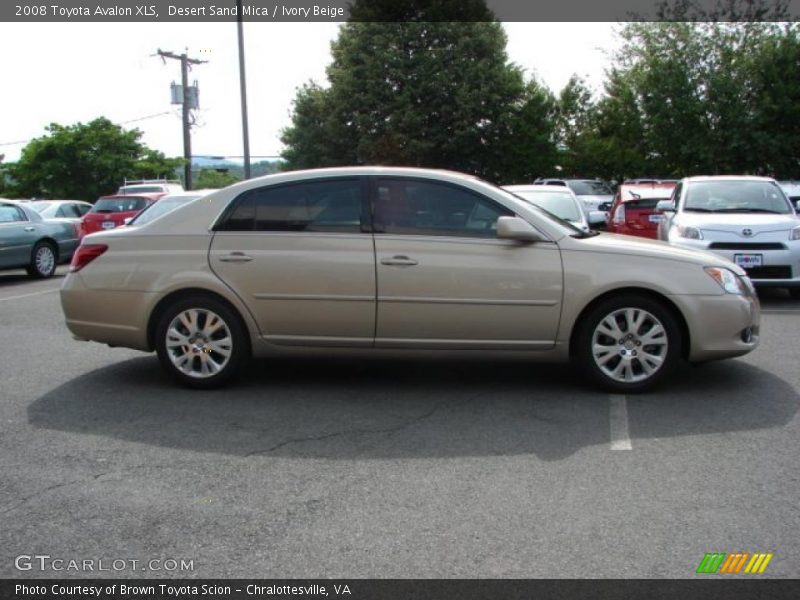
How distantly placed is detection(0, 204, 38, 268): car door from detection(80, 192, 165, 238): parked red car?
211cm

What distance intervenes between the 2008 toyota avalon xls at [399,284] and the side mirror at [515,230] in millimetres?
10

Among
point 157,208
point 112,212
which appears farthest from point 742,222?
point 112,212

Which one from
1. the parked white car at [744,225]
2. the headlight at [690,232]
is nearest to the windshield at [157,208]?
the headlight at [690,232]

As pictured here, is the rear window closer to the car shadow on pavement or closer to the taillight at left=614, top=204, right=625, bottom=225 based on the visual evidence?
the taillight at left=614, top=204, right=625, bottom=225

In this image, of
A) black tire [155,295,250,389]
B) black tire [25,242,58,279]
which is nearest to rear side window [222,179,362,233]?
black tire [155,295,250,389]

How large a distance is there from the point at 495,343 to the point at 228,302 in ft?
6.54

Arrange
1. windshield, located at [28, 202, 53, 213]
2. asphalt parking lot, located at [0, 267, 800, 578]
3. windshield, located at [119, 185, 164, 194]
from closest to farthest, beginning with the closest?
asphalt parking lot, located at [0, 267, 800, 578], windshield, located at [28, 202, 53, 213], windshield, located at [119, 185, 164, 194]

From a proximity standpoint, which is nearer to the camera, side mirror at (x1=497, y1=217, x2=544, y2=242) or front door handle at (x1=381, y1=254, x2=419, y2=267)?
side mirror at (x1=497, y1=217, x2=544, y2=242)

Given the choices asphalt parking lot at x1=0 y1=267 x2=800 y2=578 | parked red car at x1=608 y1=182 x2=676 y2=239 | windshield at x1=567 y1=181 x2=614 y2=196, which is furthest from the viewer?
windshield at x1=567 y1=181 x2=614 y2=196

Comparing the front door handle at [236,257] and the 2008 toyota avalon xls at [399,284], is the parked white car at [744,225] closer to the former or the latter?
the 2008 toyota avalon xls at [399,284]

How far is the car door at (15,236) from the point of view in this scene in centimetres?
1466

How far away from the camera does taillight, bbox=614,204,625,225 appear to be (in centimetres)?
1412

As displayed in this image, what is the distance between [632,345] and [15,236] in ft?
40.9

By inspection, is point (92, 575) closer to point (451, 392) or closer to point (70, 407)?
point (70, 407)
